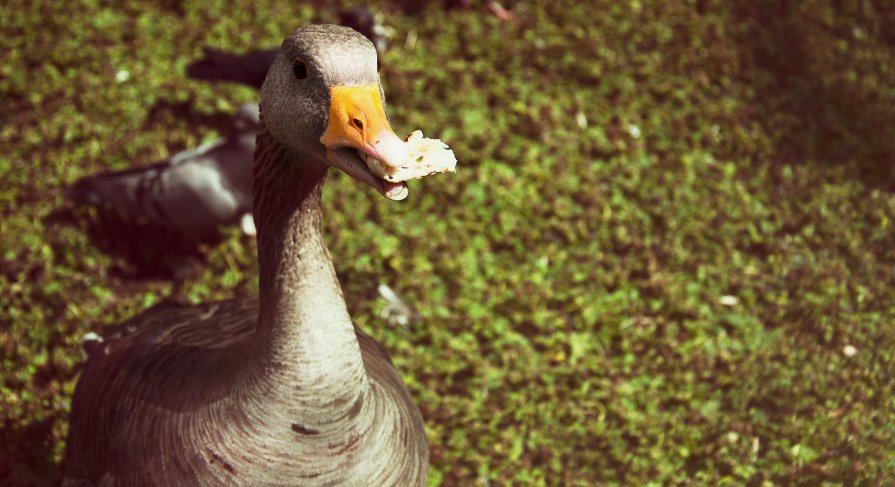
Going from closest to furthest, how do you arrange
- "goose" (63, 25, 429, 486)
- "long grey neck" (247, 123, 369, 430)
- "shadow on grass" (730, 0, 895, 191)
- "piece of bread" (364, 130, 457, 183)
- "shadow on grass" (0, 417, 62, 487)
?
"piece of bread" (364, 130, 457, 183) → "goose" (63, 25, 429, 486) → "long grey neck" (247, 123, 369, 430) → "shadow on grass" (0, 417, 62, 487) → "shadow on grass" (730, 0, 895, 191)

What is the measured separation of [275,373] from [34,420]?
2.37 meters

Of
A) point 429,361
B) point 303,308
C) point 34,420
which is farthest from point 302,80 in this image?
point 34,420

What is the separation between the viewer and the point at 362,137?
1955mm

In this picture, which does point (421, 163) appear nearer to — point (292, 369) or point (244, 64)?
point (292, 369)

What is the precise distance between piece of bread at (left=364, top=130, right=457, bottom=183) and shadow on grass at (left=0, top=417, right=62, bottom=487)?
298 cm

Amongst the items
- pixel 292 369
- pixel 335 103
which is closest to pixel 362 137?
pixel 335 103

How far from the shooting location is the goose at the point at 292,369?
2.08m

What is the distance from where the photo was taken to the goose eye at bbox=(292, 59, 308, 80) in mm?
2139

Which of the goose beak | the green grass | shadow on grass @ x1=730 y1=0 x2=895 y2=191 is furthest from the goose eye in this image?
shadow on grass @ x1=730 y1=0 x2=895 y2=191

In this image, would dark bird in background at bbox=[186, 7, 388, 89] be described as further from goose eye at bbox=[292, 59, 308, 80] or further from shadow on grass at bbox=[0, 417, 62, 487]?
goose eye at bbox=[292, 59, 308, 80]

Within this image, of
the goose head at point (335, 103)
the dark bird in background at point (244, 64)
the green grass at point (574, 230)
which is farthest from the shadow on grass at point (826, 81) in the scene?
the goose head at point (335, 103)

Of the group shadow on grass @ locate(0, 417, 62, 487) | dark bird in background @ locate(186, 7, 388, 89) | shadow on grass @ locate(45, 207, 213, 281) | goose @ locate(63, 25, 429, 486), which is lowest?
shadow on grass @ locate(0, 417, 62, 487)

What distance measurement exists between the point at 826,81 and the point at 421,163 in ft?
17.9

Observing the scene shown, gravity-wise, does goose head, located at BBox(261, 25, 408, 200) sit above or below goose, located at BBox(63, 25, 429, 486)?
above
